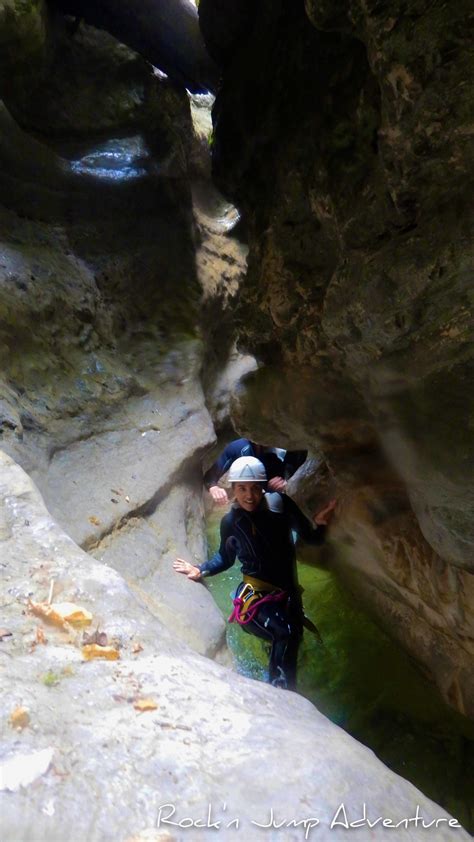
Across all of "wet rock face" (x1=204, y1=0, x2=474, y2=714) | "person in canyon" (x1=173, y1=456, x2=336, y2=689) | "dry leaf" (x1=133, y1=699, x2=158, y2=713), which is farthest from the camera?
"person in canyon" (x1=173, y1=456, x2=336, y2=689)

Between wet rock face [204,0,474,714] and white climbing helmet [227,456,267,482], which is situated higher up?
wet rock face [204,0,474,714]

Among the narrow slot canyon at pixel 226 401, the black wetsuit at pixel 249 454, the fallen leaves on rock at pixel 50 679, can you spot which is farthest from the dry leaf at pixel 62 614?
the black wetsuit at pixel 249 454

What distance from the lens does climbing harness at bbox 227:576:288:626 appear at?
3.70 m

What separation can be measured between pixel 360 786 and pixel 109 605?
928mm

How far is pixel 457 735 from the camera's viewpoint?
405 cm

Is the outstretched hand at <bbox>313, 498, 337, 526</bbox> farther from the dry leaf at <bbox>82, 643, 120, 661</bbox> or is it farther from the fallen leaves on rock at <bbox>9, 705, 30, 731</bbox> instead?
the fallen leaves on rock at <bbox>9, 705, 30, 731</bbox>

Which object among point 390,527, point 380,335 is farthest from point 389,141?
point 390,527

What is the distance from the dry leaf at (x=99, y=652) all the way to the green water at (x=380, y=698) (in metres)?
3.00

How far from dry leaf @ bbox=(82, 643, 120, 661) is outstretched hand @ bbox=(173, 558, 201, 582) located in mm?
2159

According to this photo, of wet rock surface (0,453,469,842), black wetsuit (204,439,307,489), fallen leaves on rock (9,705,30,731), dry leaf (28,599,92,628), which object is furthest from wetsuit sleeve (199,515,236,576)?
fallen leaves on rock (9,705,30,731)

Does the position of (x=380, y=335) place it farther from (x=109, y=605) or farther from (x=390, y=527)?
(x=390, y=527)

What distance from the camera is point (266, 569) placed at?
3.74 meters

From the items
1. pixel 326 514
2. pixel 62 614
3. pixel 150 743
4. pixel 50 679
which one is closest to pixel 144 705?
pixel 150 743

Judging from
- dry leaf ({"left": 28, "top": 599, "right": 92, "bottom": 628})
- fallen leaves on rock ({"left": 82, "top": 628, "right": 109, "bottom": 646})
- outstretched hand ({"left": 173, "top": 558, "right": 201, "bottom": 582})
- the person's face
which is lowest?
outstretched hand ({"left": 173, "top": 558, "right": 201, "bottom": 582})
